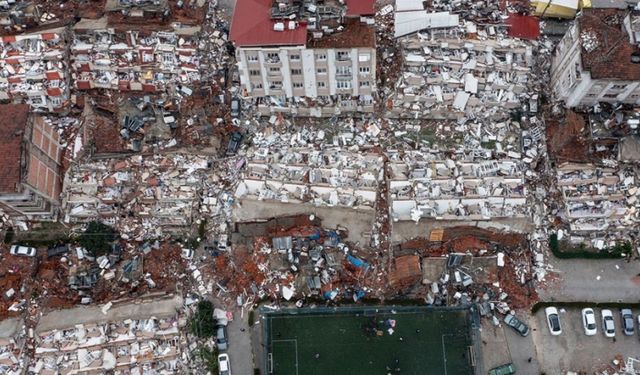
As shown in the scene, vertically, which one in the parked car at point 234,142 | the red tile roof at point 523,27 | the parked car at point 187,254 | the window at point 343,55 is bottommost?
the parked car at point 187,254

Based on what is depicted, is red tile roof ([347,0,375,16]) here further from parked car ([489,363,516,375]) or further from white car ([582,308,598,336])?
parked car ([489,363,516,375])

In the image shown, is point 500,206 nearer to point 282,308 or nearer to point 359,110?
point 359,110

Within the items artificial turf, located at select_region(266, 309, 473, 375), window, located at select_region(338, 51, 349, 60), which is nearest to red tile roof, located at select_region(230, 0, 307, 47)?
window, located at select_region(338, 51, 349, 60)

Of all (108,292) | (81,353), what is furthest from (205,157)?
(81,353)

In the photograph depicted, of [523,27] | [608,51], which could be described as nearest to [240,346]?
[523,27]

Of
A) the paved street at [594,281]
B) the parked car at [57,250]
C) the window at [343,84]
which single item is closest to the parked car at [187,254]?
the parked car at [57,250]

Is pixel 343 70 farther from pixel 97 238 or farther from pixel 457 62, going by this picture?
pixel 97 238

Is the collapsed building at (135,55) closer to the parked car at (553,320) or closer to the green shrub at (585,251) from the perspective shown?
the green shrub at (585,251)
